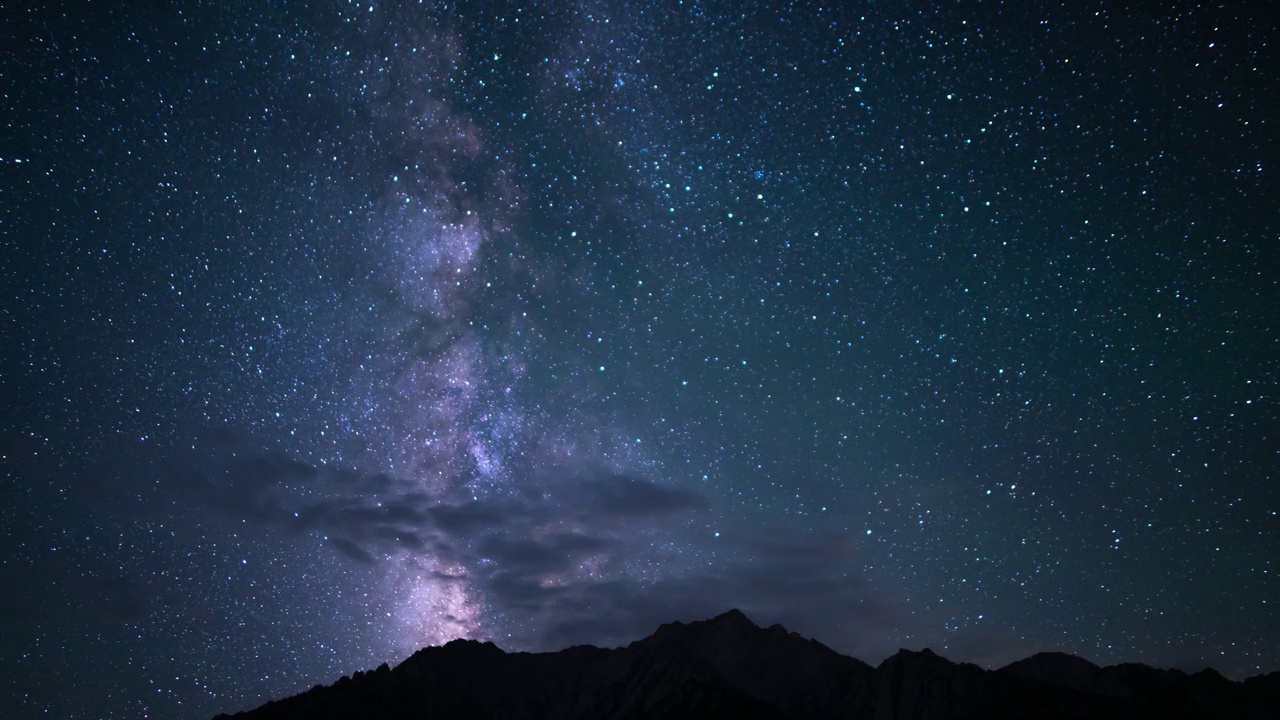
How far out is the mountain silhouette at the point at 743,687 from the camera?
50188 mm

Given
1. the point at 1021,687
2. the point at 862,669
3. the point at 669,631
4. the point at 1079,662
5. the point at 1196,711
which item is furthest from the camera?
the point at 669,631

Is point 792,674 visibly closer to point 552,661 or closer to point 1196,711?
point 552,661

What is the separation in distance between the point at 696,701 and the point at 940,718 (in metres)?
22.2

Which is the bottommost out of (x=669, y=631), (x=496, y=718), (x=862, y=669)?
(x=496, y=718)

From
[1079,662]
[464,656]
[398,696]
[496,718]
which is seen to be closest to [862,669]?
[1079,662]

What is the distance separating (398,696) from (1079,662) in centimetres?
6955

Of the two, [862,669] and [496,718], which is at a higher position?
[862,669]

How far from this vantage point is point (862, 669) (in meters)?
63.3

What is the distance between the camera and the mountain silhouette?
50188mm

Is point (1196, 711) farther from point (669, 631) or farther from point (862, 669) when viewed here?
point (669, 631)

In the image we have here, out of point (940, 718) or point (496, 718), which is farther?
point (496, 718)

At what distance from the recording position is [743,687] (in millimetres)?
64312

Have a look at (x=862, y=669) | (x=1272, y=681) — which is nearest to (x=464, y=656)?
(x=862, y=669)

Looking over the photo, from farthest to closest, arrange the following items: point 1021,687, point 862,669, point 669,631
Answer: point 669,631, point 862,669, point 1021,687
